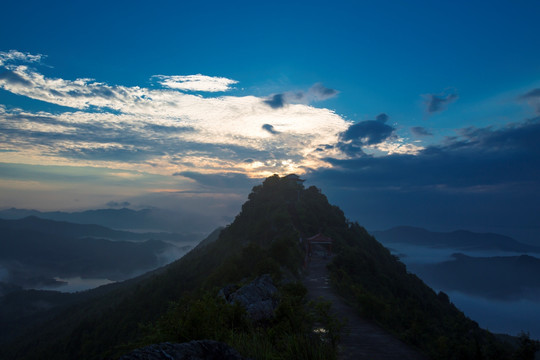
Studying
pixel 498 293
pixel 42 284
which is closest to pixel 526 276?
pixel 498 293

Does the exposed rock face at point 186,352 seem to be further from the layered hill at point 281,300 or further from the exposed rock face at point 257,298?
the exposed rock face at point 257,298

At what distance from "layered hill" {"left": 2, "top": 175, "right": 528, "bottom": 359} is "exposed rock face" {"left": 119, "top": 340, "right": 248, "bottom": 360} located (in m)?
1.25

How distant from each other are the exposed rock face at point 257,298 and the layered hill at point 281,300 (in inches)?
22.9

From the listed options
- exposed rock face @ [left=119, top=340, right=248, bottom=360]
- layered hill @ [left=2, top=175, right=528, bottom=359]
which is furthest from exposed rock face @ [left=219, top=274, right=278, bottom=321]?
exposed rock face @ [left=119, top=340, right=248, bottom=360]

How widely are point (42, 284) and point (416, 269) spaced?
9495 inches

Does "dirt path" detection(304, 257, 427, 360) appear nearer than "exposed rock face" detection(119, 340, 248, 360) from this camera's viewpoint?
No

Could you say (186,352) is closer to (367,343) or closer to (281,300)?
(281,300)

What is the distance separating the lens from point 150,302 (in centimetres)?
3762

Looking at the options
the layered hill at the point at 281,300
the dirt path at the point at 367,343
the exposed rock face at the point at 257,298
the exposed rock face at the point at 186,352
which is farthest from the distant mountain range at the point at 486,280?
the exposed rock face at the point at 186,352

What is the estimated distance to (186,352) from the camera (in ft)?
12.8

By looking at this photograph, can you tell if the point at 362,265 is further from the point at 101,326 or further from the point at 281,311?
the point at 101,326

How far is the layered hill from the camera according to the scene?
686 cm

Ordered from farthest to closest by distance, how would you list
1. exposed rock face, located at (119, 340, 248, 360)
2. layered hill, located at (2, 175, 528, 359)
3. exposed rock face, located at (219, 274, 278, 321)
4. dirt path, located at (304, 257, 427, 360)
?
1. exposed rock face, located at (219, 274, 278, 321)
2. dirt path, located at (304, 257, 427, 360)
3. layered hill, located at (2, 175, 528, 359)
4. exposed rock face, located at (119, 340, 248, 360)

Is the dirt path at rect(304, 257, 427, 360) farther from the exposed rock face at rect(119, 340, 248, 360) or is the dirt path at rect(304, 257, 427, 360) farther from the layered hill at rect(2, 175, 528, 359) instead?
the exposed rock face at rect(119, 340, 248, 360)
